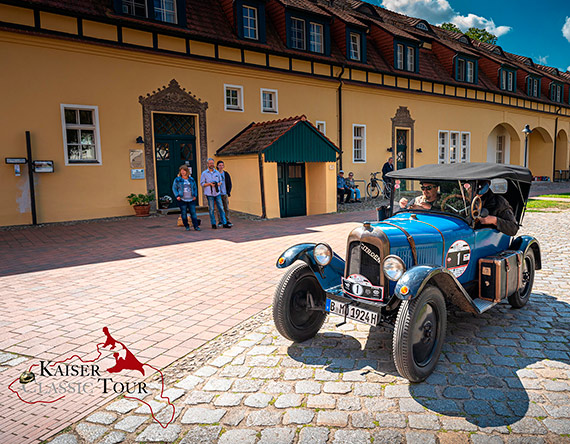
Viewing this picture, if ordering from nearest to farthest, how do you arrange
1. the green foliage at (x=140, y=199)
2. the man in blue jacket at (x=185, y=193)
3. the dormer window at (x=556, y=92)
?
the man in blue jacket at (x=185, y=193)
the green foliage at (x=140, y=199)
the dormer window at (x=556, y=92)

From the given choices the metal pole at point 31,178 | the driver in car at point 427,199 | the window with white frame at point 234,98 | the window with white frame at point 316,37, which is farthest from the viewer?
the window with white frame at point 316,37

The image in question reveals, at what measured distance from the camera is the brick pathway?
3693mm

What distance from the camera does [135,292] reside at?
5633 millimetres

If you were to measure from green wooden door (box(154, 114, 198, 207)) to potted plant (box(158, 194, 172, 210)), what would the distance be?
14 cm

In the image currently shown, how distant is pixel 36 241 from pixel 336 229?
6.93 meters

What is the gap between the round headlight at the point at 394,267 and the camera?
3389 millimetres

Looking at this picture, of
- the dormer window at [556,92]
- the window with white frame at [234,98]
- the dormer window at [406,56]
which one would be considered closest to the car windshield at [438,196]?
the window with white frame at [234,98]

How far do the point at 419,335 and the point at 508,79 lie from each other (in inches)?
1147

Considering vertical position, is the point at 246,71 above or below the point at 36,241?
above

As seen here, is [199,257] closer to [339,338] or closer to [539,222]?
[339,338]

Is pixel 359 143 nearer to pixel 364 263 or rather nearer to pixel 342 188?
pixel 342 188

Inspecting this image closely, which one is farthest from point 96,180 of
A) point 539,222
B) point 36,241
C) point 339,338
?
point 539,222

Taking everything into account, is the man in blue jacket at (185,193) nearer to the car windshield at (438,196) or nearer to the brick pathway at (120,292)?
the brick pathway at (120,292)

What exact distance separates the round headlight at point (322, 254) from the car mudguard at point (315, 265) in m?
0.08
